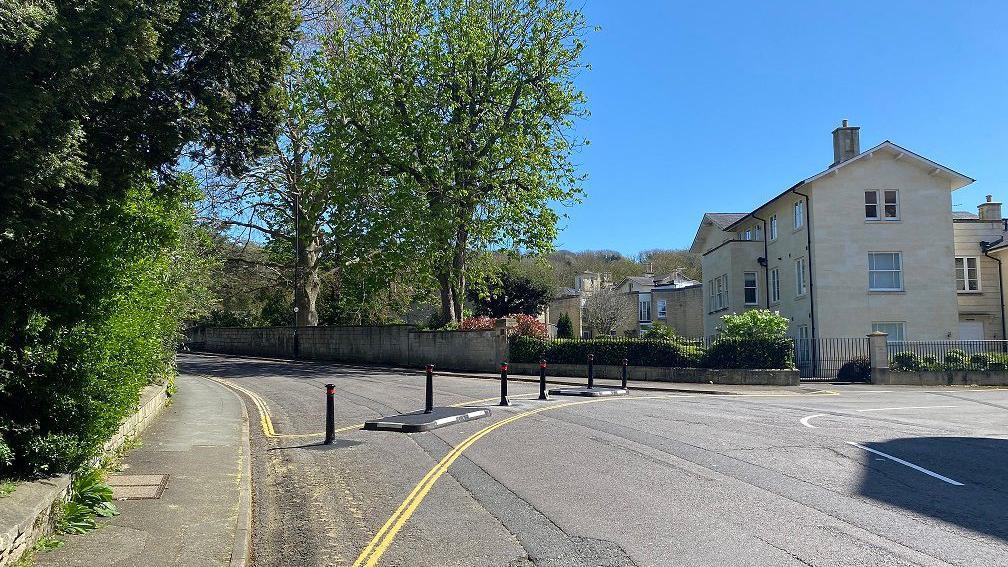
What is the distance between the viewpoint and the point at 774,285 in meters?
40.6

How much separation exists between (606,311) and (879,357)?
35.7 meters

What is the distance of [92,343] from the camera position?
7.52m

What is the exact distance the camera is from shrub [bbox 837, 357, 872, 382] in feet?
97.1

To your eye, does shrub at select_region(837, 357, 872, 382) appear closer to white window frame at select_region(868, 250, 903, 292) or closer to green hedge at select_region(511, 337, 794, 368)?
green hedge at select_region(511, 337, 794, 368)

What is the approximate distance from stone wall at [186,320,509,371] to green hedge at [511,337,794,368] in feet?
4.19

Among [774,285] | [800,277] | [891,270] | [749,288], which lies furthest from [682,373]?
[749,288]

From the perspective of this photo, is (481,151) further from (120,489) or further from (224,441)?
(120,489)

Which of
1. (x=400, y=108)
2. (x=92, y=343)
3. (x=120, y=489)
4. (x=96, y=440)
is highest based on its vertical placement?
(x=400, y=108)

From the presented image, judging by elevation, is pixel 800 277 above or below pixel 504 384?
above

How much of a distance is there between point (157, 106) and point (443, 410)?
9.64m

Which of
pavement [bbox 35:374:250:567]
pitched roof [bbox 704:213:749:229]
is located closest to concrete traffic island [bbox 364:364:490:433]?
pavement [bbox 35:374:250:567]

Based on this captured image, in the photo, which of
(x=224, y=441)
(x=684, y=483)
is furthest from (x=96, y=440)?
(x=684, y=483)

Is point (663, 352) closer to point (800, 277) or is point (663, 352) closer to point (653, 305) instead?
point (800, 277)

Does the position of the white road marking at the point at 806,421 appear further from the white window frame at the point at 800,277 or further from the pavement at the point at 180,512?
the white window frame at the point at 800,277
